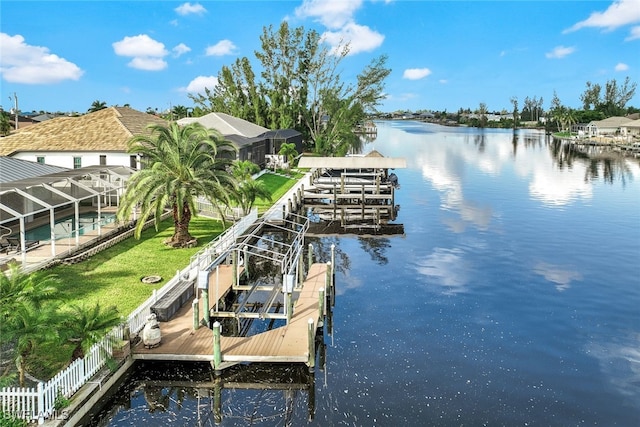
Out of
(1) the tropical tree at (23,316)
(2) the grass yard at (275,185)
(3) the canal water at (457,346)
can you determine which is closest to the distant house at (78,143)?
(2) the grass yard at (275,185)

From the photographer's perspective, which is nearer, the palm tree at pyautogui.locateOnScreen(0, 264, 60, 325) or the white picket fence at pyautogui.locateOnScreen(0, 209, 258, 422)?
the white picket fence at pyautogui.locateOnScreen(0, 209, 258, 422)

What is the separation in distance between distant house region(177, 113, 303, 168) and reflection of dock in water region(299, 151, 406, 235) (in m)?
7.70

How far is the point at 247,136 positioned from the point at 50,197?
2905 centimetres

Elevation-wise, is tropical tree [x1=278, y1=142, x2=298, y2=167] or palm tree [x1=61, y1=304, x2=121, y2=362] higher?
tropical tree [x1=278, y1=142, x2=298, y2=167]

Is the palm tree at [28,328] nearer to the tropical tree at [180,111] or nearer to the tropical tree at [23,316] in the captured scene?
the tropical tree at [23,316]

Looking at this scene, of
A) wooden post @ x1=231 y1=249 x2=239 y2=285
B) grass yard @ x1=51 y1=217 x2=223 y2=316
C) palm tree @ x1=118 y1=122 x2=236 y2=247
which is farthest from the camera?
palm tree @ x1=118 y1=122 x2=236 y2=247

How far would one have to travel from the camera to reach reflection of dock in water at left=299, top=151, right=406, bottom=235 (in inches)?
1676

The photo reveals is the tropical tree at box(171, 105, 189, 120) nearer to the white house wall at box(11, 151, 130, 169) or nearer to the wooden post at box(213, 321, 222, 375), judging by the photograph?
the white house wall at box(11, 151, 130, 169)

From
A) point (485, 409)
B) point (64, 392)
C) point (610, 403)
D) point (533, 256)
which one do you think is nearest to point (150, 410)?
point (64, 392)

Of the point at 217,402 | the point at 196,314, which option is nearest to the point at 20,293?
the point at 196,314

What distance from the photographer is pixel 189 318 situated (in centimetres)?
2064

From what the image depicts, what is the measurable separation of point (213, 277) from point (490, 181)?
52327 mm

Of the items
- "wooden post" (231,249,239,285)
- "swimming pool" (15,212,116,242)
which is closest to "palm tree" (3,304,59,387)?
"wooden post" (231,249,239,285)

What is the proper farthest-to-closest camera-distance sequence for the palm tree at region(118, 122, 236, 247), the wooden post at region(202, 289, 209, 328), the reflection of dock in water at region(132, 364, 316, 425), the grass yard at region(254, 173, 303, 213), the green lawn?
the grass yard at region(254, 173, 303, 213) → the palm tree at region(118, 122, 236, 247) → the wooden post at region(202, 289, 209, 328) → the green lawn → the reflection of dock in water at region(132, 364, 316, 425)
